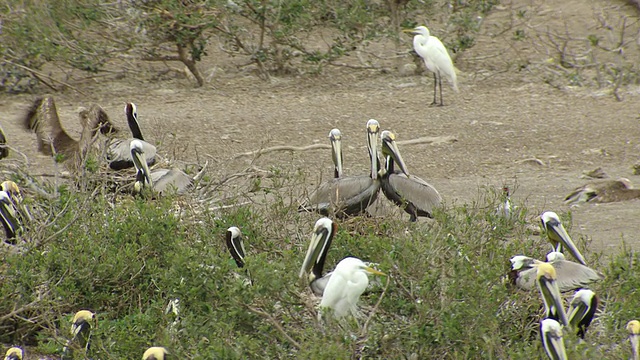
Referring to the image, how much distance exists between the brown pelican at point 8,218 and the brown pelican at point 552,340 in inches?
132

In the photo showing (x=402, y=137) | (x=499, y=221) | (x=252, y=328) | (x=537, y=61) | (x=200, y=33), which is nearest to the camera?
(x=252, y=328)

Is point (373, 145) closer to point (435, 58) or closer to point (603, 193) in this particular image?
point (603, 193)

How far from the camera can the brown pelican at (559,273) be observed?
201 inches

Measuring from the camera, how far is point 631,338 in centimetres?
427

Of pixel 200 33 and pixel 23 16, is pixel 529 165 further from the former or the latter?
pixel 23 16

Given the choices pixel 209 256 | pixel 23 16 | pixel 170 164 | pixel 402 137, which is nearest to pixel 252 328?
pixel 209 256

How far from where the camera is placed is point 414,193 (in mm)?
7406

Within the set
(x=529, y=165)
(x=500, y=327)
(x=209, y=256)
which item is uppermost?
(x=209, y=256)

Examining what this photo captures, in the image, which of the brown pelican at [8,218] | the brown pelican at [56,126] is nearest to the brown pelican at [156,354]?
the brown pelican at [8,218]

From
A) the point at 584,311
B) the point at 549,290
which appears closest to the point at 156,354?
the point at 549,290

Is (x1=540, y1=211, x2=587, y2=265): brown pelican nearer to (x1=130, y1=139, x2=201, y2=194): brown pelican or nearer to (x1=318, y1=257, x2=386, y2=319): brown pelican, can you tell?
(x1=318, y1=257, x2=386, y2=319): brown pelican

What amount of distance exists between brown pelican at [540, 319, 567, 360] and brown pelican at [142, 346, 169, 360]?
1641 millimetres

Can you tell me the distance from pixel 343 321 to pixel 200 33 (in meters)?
8.14

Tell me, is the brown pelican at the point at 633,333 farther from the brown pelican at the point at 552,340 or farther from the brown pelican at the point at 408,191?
the brown pelican at the point at 408,191
